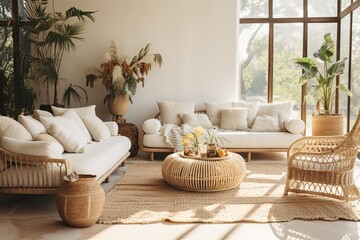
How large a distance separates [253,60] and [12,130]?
5.03 metres

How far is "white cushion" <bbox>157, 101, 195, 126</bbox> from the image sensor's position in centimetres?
662

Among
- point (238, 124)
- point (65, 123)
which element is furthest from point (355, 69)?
point (65, 123)

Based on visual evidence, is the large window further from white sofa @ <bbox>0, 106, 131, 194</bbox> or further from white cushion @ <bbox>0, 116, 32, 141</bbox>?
white cushion @ <bbox>0, 116, 32, 141</bbox>

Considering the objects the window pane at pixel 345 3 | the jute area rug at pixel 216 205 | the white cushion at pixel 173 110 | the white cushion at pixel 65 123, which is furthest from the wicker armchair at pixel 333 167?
the window pane at pixel 345 3

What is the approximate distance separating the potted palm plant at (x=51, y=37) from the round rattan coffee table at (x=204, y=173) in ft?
10.5

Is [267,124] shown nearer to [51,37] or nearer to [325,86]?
[325,86]

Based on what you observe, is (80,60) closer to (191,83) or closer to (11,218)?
(191,83)

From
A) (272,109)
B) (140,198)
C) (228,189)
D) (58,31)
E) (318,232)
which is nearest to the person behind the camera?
(318,232)

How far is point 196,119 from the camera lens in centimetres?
651

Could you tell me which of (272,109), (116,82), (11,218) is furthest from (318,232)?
(116,82)

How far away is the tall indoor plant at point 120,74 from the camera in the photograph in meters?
6.64

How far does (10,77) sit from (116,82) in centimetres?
179

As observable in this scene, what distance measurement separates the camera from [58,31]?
280 inches

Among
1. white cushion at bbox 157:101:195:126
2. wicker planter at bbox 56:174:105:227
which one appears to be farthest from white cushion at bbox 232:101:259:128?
wicker planter at bbox 56:174:105:227
